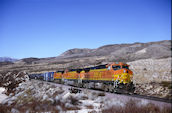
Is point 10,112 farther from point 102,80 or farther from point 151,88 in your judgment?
point 151,88

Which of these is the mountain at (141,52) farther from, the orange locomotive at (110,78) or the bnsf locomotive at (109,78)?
the orange locomotive at (110,78)

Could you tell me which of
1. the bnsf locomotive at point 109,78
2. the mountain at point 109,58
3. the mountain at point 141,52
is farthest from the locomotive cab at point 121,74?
the mountain at point 141,52

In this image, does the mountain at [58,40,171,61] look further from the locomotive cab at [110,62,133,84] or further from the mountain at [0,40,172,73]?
the locomotive cab at [110,62,133,84]

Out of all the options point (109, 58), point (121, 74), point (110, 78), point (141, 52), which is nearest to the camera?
point (121, 74)

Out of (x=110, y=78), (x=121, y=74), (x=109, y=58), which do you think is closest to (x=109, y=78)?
(x=110, y=78)

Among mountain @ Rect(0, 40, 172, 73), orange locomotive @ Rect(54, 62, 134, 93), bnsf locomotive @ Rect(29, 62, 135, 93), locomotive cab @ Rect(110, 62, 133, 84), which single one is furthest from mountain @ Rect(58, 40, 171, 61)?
locomotive cab @ Rect(110, 62, 133, 84)

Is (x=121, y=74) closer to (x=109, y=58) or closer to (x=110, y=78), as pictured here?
(x=110, y=78)

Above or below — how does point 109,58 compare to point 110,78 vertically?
above

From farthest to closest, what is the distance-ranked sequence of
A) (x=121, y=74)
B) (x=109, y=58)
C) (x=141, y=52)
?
(x=109, y=58) < (x=141, y=52) < (x=121, y=74)

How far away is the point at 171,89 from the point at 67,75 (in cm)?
1869

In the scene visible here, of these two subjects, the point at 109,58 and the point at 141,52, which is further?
the point at 109,58

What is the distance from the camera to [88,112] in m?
10.0

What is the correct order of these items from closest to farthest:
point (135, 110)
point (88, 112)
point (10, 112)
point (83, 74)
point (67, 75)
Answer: point (135, 110) → point (88, 112) → point (10, 112) → point (83, 74) → point (67, 75)

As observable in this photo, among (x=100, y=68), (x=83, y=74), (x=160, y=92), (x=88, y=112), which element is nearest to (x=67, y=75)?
(x=83, y=74)
